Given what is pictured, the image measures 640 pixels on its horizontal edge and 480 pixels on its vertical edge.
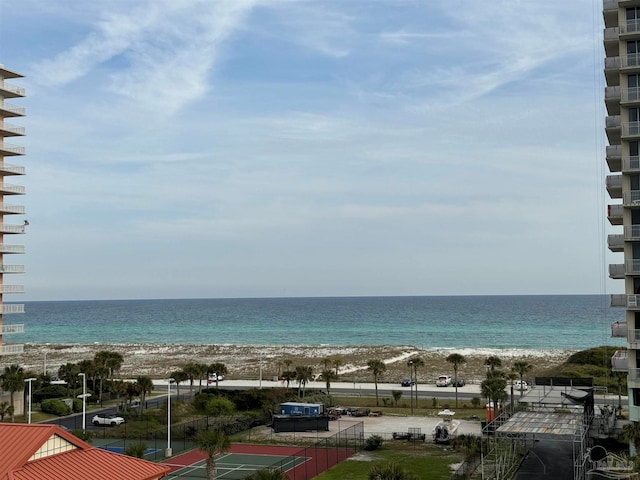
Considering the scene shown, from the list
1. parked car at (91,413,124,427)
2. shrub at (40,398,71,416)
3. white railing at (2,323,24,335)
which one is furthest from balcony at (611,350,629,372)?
white railing at (2,323,24,335)

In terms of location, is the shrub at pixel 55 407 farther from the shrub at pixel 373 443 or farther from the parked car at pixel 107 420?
the shrub at pixel 373 443

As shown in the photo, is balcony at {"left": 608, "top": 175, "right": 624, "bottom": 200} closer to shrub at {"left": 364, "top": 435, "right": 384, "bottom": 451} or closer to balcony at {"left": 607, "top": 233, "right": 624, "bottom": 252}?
balcony at {"left": 607, "top": 233, "right": 624, "bottom": 252}

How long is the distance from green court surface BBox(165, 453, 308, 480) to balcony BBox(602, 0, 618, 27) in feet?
143

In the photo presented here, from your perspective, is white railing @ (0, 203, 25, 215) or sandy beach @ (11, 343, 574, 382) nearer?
white railing @ (0, 203, 25, 215)

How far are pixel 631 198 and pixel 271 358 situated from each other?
94.6 meters

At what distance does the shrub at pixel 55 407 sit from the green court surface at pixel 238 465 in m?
27.9

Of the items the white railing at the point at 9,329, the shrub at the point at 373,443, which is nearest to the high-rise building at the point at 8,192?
the white railing at the point at 9,329

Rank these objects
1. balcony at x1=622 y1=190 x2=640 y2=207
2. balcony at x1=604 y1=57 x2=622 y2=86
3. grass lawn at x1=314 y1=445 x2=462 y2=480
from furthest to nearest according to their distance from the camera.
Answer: balcony at x1=604 y1=57 x2=622 y2=86 → balcony at x1=622 y1=190 x2=640 y2=207 → grass lawn at x1=314 y1=445 x2=462 y2=480

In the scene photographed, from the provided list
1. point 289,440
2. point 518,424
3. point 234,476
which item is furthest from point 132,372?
point 518,424

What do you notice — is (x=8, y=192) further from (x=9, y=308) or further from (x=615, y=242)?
(x=615, y=242)

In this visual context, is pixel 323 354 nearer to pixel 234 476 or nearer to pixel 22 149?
pixel 22 149

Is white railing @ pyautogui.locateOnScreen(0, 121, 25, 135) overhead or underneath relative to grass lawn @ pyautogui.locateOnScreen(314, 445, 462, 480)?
overhead

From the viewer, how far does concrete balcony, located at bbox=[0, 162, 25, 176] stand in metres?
76.9

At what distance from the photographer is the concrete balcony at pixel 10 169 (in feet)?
252
